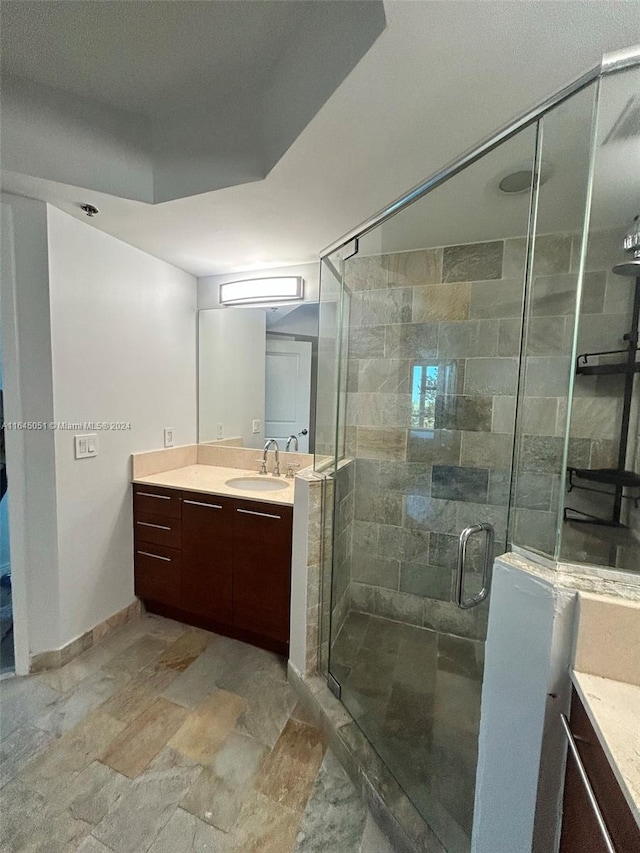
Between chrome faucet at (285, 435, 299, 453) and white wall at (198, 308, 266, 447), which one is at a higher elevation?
white wall at (198, 308, 266, 447)

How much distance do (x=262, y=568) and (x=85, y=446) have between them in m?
1.13

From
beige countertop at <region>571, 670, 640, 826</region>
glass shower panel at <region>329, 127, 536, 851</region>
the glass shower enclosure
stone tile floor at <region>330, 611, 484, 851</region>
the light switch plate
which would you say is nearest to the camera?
beige countertop at <region>571, 670, 640, 826</region>

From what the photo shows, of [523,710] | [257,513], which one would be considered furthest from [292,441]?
[523,710]

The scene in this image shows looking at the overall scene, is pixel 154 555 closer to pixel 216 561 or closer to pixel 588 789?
pixel 216 561

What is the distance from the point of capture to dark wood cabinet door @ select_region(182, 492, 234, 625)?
1.89 meters

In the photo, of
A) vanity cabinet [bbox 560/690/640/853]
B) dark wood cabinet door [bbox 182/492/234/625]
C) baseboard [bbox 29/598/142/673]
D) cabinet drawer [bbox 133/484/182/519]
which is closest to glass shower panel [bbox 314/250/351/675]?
dark wood cabinet door [bbox 182/492/234/625]

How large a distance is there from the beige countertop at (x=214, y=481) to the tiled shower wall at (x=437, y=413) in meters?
0.46

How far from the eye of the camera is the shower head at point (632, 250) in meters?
1.31

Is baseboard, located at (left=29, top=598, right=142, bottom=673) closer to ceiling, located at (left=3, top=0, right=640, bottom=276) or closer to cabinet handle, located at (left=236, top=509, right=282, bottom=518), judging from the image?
cabinet handle, located at (left=236, top=509, right=282, bottom=518)

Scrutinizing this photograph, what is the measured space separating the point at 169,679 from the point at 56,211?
230 centimetres

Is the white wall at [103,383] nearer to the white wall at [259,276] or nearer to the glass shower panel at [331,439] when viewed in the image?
the white wall at [259,276]

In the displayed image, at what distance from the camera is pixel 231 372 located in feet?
8.27

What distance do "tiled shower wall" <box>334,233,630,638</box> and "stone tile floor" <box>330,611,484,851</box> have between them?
144 mm

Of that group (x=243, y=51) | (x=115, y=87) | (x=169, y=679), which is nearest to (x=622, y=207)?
(x=243, y=51)
